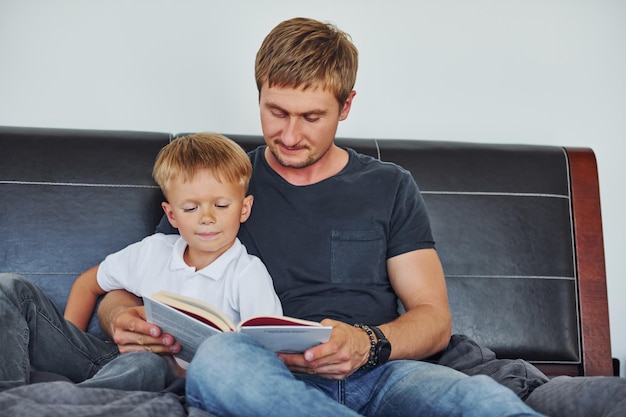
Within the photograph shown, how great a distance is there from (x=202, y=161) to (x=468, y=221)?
950 millimetres

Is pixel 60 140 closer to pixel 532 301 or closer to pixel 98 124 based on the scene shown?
pixel 98 124

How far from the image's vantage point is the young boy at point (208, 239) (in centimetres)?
208

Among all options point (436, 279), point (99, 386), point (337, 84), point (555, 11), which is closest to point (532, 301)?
point (436, 279)

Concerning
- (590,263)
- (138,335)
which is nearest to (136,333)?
(138,335)

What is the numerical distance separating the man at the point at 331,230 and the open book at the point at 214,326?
95 millimetres

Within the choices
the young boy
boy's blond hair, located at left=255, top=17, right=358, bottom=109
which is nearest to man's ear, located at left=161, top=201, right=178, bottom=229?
the young boy

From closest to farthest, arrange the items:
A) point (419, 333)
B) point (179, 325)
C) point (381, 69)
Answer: point (179, 325), point (419, 333), point (381, 69)

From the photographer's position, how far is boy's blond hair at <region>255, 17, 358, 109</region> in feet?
7.02

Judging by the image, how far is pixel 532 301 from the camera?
2.61 m

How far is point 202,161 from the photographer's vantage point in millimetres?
2111

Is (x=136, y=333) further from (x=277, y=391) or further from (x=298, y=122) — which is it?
(x=298, y=122)

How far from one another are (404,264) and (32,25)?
1571 mm

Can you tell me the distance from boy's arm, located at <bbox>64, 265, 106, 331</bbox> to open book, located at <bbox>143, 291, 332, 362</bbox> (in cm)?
54

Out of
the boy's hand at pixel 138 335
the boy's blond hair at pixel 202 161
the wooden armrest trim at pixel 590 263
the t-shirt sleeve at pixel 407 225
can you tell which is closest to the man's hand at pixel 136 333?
the boy's hand at pixel 138 335
